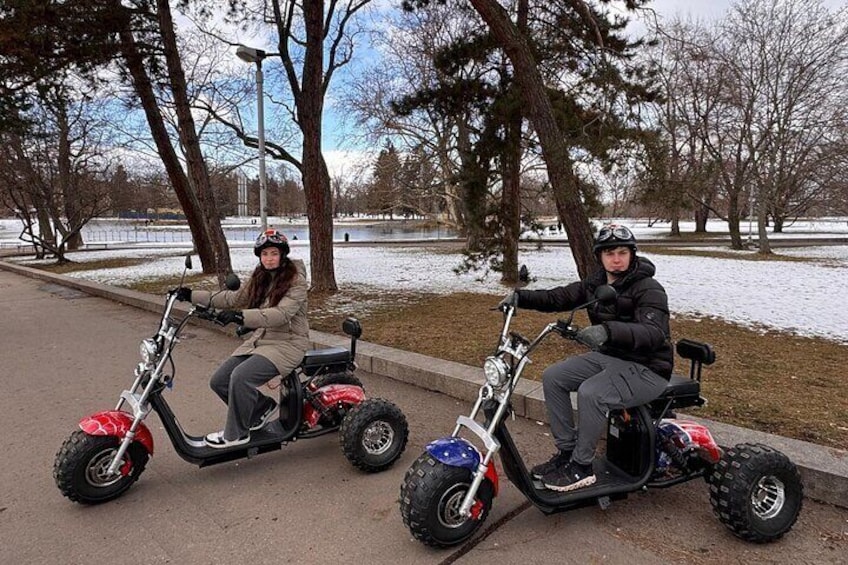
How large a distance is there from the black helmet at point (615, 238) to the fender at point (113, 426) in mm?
2969

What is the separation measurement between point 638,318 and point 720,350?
13.0 feet

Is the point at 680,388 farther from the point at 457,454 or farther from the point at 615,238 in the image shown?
the point at 457,454

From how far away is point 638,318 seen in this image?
2.87m

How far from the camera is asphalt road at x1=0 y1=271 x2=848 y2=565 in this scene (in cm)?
262

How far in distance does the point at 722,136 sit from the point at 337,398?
84.7ft

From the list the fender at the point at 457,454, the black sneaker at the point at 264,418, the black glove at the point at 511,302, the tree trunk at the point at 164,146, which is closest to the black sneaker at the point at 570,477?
the fender at the point at 457,454

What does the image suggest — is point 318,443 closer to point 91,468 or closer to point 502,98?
point 91,468

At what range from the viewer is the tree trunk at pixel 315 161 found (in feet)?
35.6

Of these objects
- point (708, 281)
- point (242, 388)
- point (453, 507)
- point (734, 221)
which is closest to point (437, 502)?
point (453, 507)

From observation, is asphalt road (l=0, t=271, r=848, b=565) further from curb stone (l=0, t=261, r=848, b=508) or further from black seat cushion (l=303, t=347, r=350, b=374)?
black seat cushion (l=303, t=347, r=350, b=374)

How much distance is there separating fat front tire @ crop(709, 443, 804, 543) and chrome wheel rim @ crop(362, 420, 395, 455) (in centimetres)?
198

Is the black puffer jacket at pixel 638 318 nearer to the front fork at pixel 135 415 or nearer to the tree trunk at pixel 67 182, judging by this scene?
the front fork at pixel 135 415

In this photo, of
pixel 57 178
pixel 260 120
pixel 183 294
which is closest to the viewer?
pixel 183 294

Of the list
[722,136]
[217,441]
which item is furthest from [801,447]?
[722,136]
